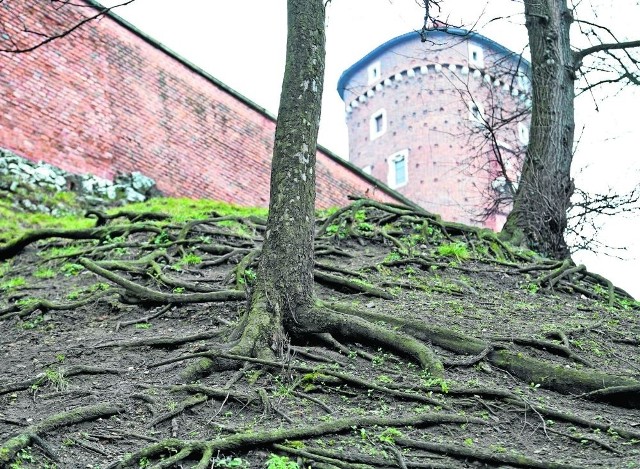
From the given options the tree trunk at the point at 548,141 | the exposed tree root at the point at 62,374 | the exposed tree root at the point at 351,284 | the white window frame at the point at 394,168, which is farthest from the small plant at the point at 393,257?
the white window frame at the point at 394,168

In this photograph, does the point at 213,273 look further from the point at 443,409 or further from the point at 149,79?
the point at 149,79

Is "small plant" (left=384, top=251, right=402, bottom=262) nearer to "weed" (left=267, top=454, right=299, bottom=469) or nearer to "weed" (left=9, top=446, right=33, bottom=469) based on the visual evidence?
"weed" (left=267, top=454, right=299, bottom=469)

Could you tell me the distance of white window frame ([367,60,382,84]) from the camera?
3792 centimetres

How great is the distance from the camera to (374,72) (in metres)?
38.3

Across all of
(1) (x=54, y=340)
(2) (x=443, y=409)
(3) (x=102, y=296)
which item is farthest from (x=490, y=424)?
(3) (x=102, y=296)

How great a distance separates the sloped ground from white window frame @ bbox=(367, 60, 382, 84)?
2900cm

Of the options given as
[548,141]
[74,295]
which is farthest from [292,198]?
[548,141]

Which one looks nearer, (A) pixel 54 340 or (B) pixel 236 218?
(A) pixel 54 340

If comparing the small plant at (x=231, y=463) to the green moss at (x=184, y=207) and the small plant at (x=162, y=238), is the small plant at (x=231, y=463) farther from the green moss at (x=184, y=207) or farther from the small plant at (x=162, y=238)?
the green moss at (x=184, y=207)

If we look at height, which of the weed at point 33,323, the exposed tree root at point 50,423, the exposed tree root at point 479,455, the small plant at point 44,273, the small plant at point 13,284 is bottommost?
the exposed tree root at point 479,455

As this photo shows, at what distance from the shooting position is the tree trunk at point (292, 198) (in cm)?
583

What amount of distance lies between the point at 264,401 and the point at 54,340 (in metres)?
2.92

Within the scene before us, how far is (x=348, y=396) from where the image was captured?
17.2 ft

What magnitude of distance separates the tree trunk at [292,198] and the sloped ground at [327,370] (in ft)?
0.97
